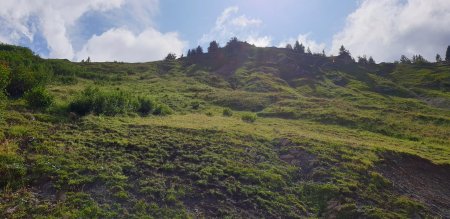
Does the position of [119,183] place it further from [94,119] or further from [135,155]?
[94,119]

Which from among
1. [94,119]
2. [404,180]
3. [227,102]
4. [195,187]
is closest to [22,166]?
[195,187]

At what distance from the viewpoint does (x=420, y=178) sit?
28.7 meters

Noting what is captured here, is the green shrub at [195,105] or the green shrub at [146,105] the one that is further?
the green shrub at [195,105]

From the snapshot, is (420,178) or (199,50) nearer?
(420,178)

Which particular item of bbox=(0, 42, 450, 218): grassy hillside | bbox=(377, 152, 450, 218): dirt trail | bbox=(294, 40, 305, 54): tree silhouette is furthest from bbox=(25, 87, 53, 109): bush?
bbox=(294, 40, 305, 54): tree silhouette

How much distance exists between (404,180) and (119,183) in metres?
19.1

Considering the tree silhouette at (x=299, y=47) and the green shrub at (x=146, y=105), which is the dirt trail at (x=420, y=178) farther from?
the tree silhouette at (x=299, y=47)

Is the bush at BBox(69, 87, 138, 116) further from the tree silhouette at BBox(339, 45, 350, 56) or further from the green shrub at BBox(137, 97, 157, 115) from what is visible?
the tree silhouette at BBox(339, 45, 350, 56)

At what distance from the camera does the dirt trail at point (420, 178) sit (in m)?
24.6

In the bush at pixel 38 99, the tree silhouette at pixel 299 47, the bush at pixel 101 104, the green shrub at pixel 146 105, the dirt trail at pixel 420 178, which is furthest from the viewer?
the tree silhouette at pixel 299 47

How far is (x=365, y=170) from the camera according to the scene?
27359 mm

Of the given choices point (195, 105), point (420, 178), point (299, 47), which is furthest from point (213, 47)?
point (420, 178)

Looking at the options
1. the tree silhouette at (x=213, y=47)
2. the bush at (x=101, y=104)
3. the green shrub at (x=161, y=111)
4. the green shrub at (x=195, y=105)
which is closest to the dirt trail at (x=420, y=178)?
the green shrub at (x=161, y=111)

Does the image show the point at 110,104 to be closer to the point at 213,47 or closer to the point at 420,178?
the point at 420,178
